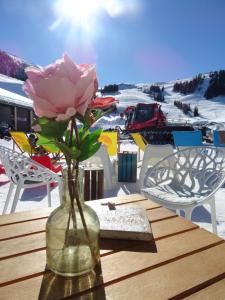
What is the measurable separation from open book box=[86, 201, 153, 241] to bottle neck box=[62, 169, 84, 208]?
0.99ft

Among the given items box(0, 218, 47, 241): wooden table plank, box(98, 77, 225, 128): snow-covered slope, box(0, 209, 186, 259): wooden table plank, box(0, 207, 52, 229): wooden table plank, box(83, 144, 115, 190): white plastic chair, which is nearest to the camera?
box(0, 209, 186, 259): wooden table plank

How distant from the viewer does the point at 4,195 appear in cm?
369

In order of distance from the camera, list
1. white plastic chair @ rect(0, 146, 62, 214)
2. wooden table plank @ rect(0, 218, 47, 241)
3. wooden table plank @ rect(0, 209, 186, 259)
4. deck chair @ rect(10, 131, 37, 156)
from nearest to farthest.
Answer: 1. wooden table plank @ rect(0, 209, 186, 259)
2. wooden table plank @ rect(0, 218, 47, 241)
3. white plastic chair @ rect(0, 146, 62, 214)
4. deck chair @ rect(10, 131, 37, 156)

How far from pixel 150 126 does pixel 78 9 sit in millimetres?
13548

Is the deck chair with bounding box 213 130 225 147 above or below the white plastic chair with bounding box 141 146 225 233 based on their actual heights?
above

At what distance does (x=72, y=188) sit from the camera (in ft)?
2.46

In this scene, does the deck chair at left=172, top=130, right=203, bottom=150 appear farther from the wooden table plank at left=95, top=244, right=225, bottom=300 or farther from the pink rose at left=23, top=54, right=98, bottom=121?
the pink rose at left=23, top=54, right=98, bottom=121

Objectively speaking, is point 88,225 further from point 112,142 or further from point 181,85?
point 181,85

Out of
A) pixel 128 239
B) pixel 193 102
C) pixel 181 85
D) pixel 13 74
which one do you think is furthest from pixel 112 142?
pixel 181 85

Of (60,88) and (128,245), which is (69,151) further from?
(128,245)

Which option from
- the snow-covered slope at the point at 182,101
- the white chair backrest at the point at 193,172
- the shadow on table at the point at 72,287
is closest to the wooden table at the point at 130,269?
the shadow on table at the point at 72,287

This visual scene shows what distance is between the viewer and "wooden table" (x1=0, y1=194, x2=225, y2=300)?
2.32ft

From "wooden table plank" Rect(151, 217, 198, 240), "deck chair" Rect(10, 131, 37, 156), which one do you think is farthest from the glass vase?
"deck chair" Rect(10, 131, 37, 156)

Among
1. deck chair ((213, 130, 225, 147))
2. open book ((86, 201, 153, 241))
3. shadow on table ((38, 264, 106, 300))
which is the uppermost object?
deck chair ((213, 130, 225, 147))
